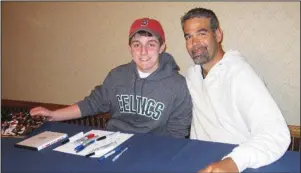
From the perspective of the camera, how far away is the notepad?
1.18m

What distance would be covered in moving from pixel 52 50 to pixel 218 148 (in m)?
1.65

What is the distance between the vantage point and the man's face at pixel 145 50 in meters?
1.48

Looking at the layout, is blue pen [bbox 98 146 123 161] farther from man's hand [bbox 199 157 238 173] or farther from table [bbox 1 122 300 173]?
man's hand [bbox 199 157 238 173]

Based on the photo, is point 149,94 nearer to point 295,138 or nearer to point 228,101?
point 228,101

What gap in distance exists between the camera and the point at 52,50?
7.45 feet

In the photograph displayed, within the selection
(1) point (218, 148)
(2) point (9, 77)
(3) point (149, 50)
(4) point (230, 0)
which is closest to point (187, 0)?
(4) point (230, 0)

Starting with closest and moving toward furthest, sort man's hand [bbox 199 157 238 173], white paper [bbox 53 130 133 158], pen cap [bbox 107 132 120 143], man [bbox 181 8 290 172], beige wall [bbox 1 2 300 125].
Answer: man's hand [bbox 199 157 238 173]
man [bbox 181 8 290 172]
white paper [bbox 53 130 133 158]
pen cap [bbox 107 132 120 143]
beige wall [bbox 1 2 300 125]

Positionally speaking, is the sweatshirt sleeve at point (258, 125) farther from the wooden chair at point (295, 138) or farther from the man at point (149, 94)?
the wooden chair at point (295, 138)

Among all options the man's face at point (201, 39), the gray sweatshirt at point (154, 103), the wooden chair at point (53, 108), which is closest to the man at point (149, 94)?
the gray sweatshirt at point (154, 103)

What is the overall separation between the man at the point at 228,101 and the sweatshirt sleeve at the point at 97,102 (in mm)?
493

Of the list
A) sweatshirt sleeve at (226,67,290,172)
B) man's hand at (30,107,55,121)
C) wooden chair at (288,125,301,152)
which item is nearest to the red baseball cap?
sweatshirt sleeve at (226,67,290,172)

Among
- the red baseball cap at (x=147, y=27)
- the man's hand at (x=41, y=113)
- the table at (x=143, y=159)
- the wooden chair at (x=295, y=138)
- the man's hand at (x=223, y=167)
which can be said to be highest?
the red baseball cap at (x=147, y=27)

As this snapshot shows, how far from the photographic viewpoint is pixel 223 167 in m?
0.89

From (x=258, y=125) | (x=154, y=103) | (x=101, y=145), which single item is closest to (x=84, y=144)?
(x=101, y=145)
